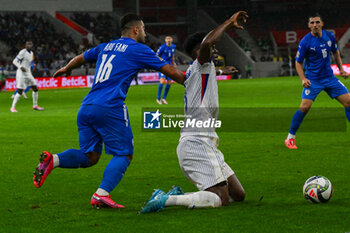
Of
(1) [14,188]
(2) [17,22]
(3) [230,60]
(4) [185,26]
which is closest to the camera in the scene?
(1) [14,188]

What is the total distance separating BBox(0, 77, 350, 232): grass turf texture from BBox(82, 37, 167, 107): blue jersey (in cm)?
112

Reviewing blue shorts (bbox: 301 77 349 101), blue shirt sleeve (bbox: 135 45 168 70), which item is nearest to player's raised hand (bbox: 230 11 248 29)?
blue shirt sleeve (bbox: 135 45 168 70)

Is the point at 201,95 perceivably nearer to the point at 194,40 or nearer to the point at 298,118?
the point at 194,40

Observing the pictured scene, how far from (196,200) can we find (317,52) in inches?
217

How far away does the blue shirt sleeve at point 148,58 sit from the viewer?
604cm

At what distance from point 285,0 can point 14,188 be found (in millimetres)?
56991

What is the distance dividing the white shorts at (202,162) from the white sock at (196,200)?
0.08 meters

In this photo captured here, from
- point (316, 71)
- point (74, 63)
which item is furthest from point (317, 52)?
point (74, 63)

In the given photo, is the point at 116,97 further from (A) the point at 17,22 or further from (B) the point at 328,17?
(B) the point at 328,17

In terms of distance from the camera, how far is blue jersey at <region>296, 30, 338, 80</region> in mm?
10531

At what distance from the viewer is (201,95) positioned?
594 centimetres

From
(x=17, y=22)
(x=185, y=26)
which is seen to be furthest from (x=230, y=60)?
(x=17, y=22)

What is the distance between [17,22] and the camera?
45.7m

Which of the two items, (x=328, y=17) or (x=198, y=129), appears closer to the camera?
(x=198, y=129)
